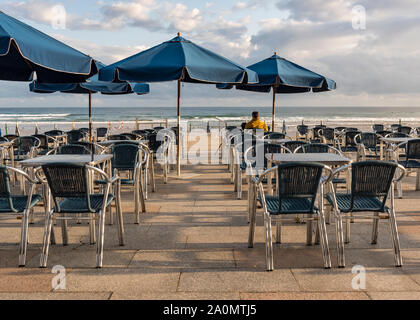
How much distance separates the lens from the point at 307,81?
8062mm

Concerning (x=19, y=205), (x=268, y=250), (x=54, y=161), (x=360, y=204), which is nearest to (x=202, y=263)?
(x=268, y=250)

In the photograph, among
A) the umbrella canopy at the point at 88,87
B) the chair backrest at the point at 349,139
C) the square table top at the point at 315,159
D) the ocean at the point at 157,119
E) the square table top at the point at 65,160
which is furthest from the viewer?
the ocean at the point at 157,119

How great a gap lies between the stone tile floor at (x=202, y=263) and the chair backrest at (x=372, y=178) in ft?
2.16

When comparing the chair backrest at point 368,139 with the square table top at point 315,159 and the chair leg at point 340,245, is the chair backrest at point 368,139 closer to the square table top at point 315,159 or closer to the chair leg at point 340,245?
the square table top at point 315,159

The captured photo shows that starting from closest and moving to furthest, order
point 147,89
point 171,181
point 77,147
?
point 77,147, point 171,181, point 147,89

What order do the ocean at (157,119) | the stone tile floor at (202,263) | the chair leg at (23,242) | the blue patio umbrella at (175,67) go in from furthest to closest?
the ocean at (157,119) → the blue patio umbrella at (175,67) → the chair leg at (23,242) → the stone tile floor at (202,263)

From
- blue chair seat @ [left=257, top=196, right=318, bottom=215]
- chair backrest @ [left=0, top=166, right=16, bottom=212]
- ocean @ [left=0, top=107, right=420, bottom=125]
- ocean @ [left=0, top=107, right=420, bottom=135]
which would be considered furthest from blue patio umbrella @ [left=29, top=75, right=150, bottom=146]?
ocean @ [left=0, top=107, right=420, bottom=125]

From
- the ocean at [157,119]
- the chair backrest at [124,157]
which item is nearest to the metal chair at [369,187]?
the chair backrest at [124,157]

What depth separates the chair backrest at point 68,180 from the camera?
11.0ft

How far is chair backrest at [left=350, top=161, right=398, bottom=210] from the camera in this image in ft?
10.9

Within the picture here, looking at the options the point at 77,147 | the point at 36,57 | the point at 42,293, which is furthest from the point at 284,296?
the point at 77,147

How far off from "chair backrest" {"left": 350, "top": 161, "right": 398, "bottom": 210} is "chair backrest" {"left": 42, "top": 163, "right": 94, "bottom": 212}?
2397mm
